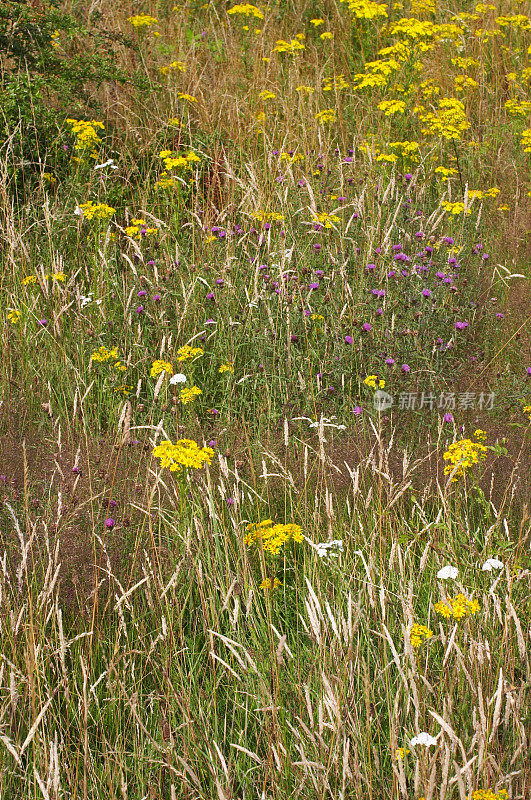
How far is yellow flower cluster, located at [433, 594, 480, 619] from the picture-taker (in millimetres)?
1627

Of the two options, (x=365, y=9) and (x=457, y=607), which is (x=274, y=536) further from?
(x=365, y=9)

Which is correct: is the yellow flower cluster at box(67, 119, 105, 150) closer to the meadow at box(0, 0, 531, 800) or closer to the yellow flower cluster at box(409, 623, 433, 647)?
the meadow at box(0, 0, 531, 800)

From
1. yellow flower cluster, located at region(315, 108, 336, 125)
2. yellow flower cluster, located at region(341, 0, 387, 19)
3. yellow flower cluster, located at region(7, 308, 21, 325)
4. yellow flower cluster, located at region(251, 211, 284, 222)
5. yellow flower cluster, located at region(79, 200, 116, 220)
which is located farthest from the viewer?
yellow flower cluster, located at region(341, 0, 387, 19)

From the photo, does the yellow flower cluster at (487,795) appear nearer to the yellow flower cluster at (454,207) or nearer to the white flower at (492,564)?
the white flower at (492,564)

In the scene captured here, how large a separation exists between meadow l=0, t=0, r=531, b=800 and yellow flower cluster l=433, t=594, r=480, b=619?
0.01 metres

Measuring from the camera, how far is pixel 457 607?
1.68m

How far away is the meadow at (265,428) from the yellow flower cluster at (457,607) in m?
0.01

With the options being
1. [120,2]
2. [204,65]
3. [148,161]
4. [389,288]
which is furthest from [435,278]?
[120,2]

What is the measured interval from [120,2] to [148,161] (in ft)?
8.57

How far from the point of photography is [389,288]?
11.3 ft

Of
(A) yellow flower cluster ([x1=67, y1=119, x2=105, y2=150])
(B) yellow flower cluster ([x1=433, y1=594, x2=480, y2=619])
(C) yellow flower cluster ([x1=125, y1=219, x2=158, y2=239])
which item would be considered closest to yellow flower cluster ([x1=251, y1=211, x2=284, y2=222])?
(C) yellow flower cluster ([x1=125, y1=219, x2=158, y2=239])

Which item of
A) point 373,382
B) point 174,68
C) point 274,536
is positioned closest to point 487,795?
point 274,536

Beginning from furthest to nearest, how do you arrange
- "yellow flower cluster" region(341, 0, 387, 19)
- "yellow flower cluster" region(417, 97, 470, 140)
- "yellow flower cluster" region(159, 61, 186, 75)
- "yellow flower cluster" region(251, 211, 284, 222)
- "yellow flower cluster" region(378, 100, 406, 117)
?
"yellow flower cluster" region(159, 61, 186, 75) < "yellow flower cluster" region(341, 0, 387, 19) < "yellow flower cluster" region(378, 100, 406, 117) < "yellow flower cluster" region(417, 97, 470, 140) < "yellow flower cluster" region(251, 211, 284, 222)

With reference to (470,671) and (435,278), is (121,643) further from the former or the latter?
(435,278)
